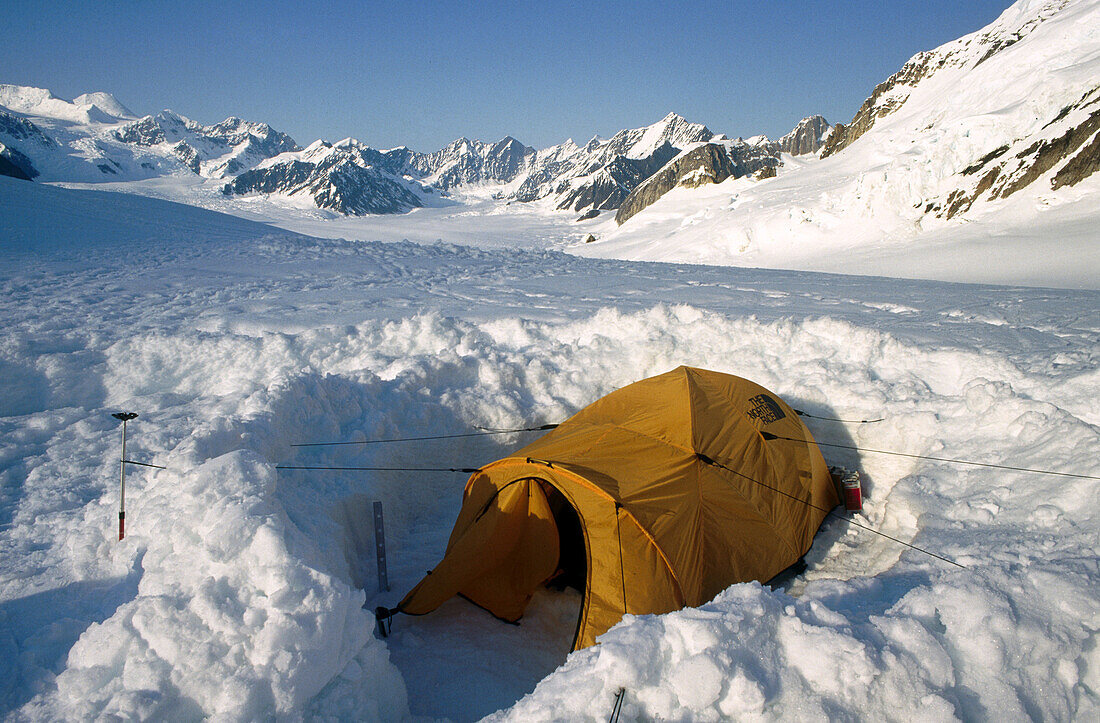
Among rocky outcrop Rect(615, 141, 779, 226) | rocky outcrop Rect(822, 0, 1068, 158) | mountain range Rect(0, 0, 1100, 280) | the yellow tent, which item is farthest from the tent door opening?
rocky outcrop Rect(615, 141, 779, 226)

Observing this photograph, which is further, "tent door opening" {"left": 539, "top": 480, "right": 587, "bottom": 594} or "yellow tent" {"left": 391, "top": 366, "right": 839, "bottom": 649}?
"tent door opening" {"left": 539, "top": 480, "right": 587, "bottom": 594}

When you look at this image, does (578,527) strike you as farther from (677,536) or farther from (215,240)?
(215,240)

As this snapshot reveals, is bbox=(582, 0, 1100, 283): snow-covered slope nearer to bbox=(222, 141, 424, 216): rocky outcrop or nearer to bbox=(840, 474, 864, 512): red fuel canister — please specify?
bbox=(840, 474, 864, 512): red fuel canister

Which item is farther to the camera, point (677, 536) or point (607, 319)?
point (607, 319)

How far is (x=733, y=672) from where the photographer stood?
2.63m

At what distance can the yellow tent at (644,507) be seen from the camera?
4.20m

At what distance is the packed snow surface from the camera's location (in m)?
2.73

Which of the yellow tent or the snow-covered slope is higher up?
the snow-covered slope

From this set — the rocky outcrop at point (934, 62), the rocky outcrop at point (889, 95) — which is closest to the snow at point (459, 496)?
the rocky outcrop at point (934, 62)

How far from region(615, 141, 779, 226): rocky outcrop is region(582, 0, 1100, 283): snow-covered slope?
29.9 metres

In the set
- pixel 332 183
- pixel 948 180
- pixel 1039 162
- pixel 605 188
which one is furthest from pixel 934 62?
pixel 332 183

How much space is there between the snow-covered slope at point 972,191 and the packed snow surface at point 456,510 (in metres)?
13.7

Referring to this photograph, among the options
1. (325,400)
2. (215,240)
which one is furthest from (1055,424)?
(215,240)

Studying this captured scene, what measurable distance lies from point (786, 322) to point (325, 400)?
20.0 feet
